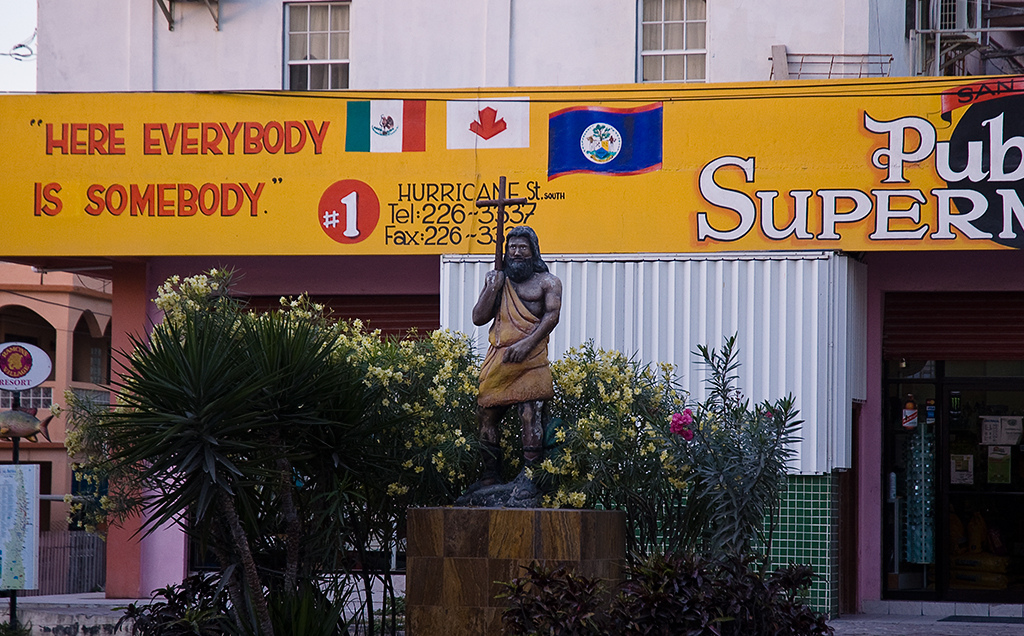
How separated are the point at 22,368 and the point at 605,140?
6170mm

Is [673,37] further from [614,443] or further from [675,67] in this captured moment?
A: [614,443]

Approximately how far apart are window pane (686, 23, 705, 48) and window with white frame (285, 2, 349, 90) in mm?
4119

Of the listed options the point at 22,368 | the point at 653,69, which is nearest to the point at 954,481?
the point at 653,69

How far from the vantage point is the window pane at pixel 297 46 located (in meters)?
16.3

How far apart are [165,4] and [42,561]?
8.26 m

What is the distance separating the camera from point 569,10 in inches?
610

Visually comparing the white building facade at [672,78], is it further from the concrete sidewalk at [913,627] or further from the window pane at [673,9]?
the concrete sidewalk at [913,627]

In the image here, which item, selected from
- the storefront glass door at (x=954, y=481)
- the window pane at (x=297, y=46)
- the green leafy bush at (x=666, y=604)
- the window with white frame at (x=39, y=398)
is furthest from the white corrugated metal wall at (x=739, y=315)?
the window with white frame at (x=39, y=398)

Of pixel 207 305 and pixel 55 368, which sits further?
pixel 55 368

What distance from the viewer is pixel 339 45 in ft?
53.4

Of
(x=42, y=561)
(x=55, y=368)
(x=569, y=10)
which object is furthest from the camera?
(x=55, y=368)

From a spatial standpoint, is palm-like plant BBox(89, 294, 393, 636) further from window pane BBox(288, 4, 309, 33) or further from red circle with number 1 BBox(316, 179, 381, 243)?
window pane BBox(288, 4, 309, 33)

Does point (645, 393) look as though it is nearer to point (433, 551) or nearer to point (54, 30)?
point (433, 551)

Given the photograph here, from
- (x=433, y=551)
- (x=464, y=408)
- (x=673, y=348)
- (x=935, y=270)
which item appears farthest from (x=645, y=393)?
(x=935, y=270)
